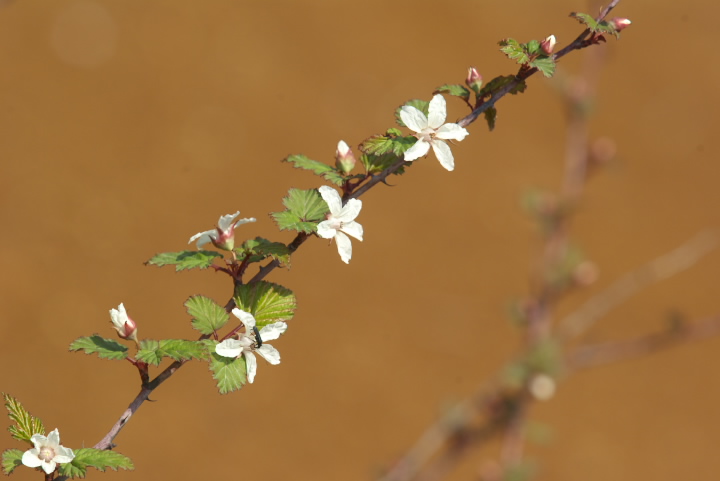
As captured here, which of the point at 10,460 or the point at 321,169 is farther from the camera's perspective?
the point at 321,169

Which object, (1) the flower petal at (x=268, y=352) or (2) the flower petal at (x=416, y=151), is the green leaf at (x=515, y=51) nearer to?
(2) the flower petal at (x=416, y=151)

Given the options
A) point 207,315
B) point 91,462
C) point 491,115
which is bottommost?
point 91,462

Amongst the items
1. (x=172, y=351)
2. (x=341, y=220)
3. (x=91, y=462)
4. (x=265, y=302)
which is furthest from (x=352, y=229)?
(x=91, y=462)

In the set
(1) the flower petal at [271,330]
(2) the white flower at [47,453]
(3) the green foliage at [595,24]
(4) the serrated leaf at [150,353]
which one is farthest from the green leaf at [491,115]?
(2) the white flower at [47,453]

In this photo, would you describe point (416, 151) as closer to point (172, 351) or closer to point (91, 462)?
point (172, 351)

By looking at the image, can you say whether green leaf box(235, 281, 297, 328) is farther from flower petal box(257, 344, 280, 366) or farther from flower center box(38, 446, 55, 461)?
flower center box(38, 446, 55, 461)

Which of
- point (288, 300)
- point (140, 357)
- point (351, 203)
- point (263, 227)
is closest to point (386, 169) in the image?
point (351, 203)

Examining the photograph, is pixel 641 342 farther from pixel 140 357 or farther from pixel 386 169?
pixel 140 357
